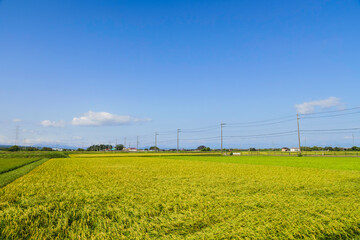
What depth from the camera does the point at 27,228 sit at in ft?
11.9

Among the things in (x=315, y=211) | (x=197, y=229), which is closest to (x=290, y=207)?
(x=315, y=211)

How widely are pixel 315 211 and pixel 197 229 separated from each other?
96.1 inches

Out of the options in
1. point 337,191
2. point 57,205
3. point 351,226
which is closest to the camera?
point 351,226

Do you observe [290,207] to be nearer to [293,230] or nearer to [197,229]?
[293,230]

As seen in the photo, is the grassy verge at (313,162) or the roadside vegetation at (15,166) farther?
the grassy verge at (313,162)

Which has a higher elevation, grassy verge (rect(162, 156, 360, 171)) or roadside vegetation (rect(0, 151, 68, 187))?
roadside vegetation (rect(0, 151, 68, 187))

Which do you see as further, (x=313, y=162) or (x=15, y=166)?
(x=313, y=162)

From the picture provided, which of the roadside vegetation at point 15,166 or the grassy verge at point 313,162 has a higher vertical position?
the roadside vegetation at point 15,166

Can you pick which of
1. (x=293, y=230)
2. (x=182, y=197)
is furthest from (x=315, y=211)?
(x=182, y=197)

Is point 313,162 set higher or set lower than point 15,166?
lower

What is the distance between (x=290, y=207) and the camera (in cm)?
451

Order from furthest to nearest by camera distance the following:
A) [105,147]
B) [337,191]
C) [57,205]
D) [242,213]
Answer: [105,147] → [337,191] → [57,205] → [242,213]

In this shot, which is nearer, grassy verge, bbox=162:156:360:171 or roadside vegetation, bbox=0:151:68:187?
roadside vegetation, bbox=0:151:68:187

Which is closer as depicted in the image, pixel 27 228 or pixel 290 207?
pixel 27 228
